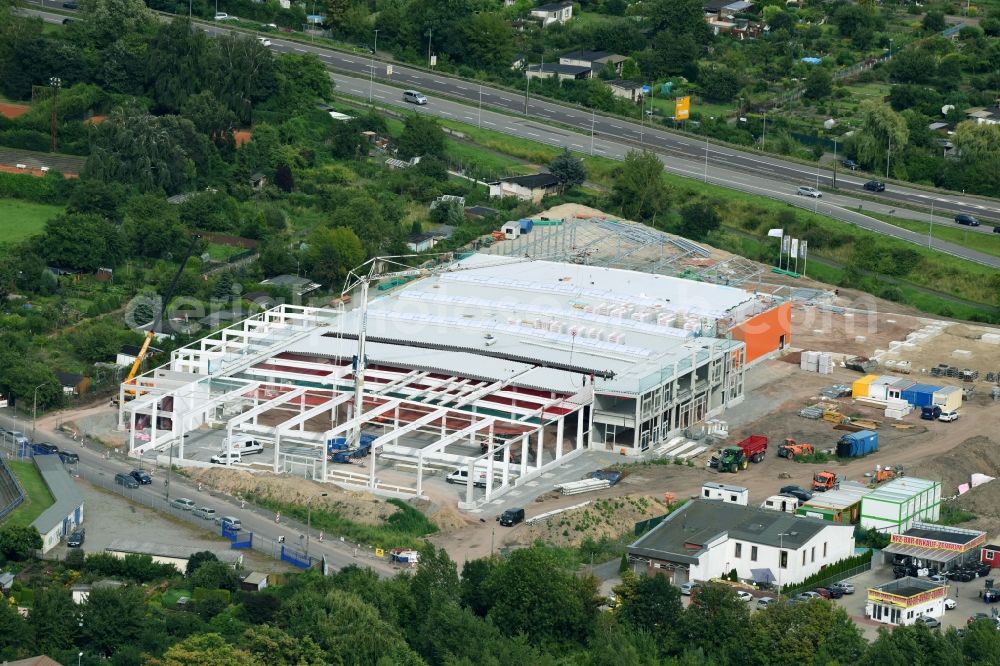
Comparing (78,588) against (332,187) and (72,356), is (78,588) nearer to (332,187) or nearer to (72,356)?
(72,356)

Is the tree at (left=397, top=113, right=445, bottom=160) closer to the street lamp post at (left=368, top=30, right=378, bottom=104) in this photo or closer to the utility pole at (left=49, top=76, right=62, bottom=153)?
the street lamp post at (left=368, top=30, right=378, bottom=104)

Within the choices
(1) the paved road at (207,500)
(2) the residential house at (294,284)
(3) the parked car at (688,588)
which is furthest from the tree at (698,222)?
(3) the parked car at (688,588)

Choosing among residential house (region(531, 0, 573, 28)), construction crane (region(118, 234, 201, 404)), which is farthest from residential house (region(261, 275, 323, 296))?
residential house (region(531, 0, 573, 28))

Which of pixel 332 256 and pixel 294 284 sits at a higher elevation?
pixel 332 256

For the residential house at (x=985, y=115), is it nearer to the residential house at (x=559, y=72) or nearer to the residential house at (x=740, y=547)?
the residential house at (x=559, y=72)

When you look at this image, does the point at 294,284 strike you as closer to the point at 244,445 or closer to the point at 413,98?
the point at 244,445

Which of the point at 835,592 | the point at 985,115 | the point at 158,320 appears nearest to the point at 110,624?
the point at 835,592
